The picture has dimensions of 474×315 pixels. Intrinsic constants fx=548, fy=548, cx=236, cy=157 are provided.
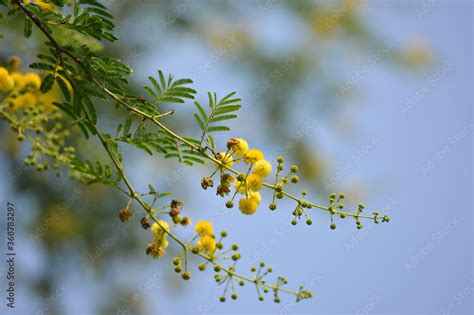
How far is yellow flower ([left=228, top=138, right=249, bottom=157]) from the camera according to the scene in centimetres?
178

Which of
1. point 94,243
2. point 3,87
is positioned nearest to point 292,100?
point 94,243

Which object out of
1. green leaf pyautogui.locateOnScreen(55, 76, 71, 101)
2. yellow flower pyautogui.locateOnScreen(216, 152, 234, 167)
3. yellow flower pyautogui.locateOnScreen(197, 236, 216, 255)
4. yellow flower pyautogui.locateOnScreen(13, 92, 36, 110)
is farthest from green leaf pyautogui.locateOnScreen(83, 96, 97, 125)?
yellow flower pyautogui.locateOnScreen(13, 92, 36, 110)

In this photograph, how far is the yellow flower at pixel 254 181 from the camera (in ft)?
5.74

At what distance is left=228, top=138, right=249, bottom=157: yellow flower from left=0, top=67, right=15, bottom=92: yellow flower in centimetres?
107

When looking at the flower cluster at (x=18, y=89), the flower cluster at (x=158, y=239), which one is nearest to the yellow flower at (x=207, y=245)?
the flower cluster at (x=158, y=239)

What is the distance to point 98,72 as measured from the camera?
178 centimetres

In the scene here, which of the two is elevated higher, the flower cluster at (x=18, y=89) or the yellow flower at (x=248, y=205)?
the flower cluster at (x=18, y=89)

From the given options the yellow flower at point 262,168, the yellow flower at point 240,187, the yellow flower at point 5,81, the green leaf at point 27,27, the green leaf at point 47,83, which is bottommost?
the yellow flower at point 240,187

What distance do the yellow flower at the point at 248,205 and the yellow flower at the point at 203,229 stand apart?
0.44 ft

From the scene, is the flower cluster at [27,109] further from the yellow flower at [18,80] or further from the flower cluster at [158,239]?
the flower cluster at [158,239]

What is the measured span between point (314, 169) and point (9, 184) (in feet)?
10.4

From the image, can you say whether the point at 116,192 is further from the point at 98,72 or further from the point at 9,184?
the point at 98,72

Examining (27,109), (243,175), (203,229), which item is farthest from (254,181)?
(27,109)

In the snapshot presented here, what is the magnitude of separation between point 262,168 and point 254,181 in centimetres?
5
